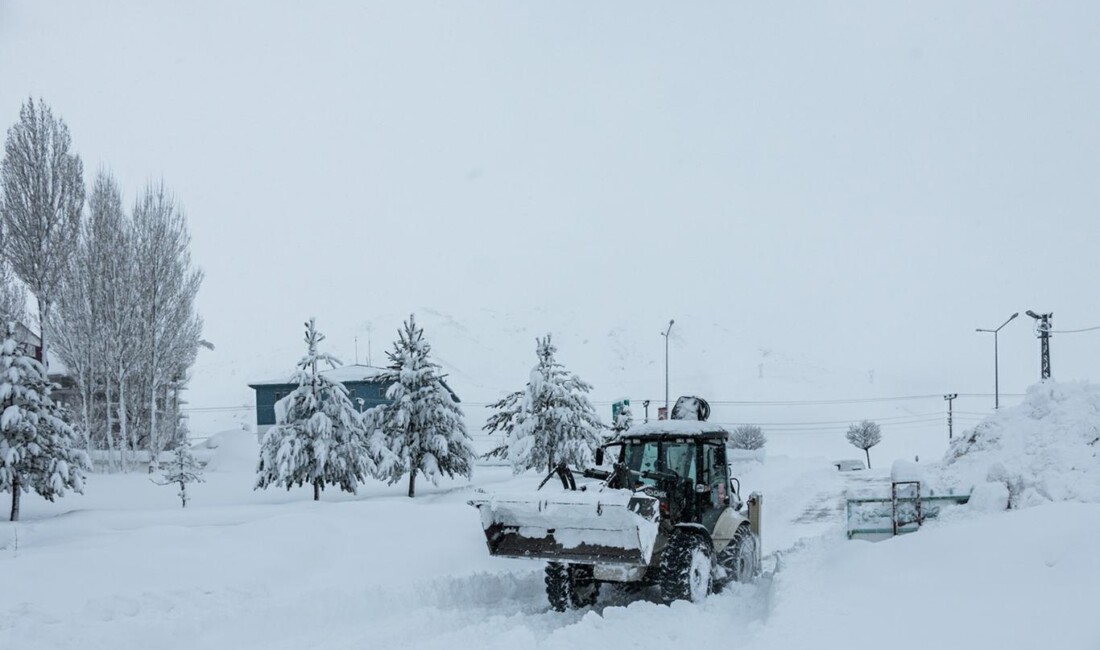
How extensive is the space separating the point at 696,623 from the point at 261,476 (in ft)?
74.5

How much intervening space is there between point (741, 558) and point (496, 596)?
358 cm

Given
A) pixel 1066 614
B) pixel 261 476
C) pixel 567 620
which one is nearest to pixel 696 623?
pixel 567 620

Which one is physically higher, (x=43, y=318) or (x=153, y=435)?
(x=43, y=318)

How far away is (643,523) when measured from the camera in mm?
8414

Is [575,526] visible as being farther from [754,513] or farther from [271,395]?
[271,395]

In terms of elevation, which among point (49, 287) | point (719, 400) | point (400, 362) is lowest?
point (719, 400)

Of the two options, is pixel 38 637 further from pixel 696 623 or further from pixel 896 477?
pixel 896 477

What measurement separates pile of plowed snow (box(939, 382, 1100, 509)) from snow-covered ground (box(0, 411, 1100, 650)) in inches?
29.2

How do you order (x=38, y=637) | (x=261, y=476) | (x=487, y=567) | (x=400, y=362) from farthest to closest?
1. (x=400, y=362)
2. (x=261, y=476)
3. (x=487, y=567)
4. (x=38, y=637)

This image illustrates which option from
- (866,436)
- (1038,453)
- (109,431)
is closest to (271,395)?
(109,431)

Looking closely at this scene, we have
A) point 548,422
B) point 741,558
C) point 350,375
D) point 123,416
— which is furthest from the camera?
point 350,375

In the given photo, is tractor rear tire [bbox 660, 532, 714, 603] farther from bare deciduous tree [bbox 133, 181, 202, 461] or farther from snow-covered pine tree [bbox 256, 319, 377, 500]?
bare deciduous tree [bbox 133, 181, 202, 461]

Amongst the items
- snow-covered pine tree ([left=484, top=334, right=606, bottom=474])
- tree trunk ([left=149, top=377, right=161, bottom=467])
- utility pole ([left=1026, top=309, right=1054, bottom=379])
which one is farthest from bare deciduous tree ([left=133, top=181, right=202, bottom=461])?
utility pole ([left=1026, top=309, right=1054, bottom=379])

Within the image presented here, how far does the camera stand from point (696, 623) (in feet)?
28.3
